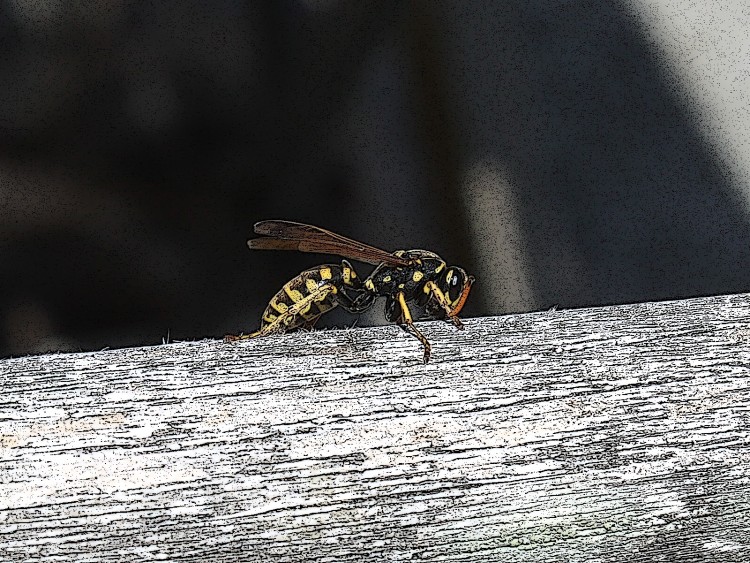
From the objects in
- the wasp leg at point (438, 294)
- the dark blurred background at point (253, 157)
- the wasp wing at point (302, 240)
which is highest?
the dark blurred background at point (253, 157)

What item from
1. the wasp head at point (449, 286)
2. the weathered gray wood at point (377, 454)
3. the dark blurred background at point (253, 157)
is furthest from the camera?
the dark blurred background at point (253, 157)

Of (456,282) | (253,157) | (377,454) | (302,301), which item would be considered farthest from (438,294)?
(253,157)

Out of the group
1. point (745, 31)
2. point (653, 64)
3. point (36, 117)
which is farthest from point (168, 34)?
point (745, 31)

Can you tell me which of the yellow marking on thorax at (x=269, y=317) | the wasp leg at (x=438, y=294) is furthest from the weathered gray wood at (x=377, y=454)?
the yellow marking on thorax at (x=269, y=317)

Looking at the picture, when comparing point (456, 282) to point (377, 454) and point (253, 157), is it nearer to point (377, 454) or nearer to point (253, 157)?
point (377, 454)

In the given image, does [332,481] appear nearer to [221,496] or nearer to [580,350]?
[221,496]

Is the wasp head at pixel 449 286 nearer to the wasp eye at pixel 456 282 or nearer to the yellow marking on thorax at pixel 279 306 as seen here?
the wasp eye at pixel 456 282

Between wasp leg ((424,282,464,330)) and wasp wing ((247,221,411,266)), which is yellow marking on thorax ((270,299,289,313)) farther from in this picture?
wasp leg ((424,282,464,330))
